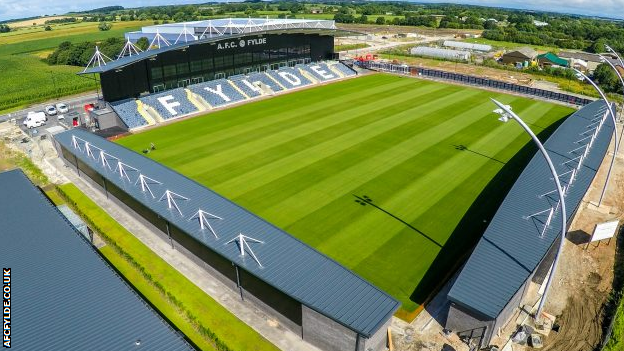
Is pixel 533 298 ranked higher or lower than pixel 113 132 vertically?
lower

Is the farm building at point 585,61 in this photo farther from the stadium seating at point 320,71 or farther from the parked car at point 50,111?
the parked car at point 50,111

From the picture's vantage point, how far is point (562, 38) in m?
150

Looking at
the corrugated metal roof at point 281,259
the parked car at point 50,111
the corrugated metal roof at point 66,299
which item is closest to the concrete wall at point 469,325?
the corrugated metal roof at point 281,259

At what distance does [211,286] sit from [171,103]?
4074 cm

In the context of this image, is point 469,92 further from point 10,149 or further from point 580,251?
point 10,149

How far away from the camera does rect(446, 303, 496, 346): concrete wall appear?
2048 centimetres

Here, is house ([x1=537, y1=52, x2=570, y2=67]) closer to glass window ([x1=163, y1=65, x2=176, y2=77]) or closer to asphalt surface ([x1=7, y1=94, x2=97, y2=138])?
glass window ([x1=163, y1=65, x2=176, y2=77])

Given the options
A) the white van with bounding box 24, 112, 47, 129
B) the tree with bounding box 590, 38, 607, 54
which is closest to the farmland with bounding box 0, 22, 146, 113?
the white van with bounding box 24, 112, 47, 129

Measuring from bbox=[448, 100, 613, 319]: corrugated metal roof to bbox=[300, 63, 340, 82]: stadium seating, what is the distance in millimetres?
49975

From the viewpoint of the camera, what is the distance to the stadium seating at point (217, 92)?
6294 cm

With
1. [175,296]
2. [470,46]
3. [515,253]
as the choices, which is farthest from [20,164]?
[470,46]

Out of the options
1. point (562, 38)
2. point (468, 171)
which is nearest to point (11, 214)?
point (468, 171)

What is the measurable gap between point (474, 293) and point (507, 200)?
10726mm

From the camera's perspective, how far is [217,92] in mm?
64562
